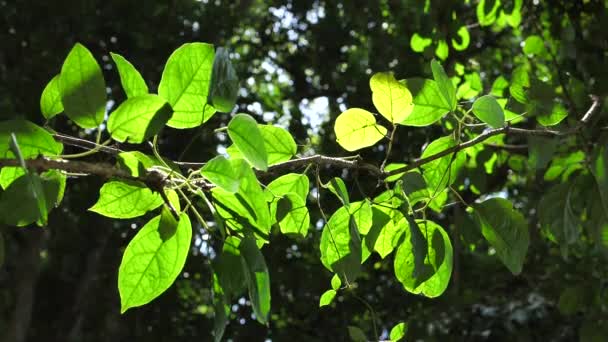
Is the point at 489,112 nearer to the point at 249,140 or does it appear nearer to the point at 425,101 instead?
the point at 425,101

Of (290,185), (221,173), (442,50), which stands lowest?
(442,50)

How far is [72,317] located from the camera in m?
3.39

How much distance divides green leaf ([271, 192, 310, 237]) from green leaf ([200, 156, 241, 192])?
8.5 inches

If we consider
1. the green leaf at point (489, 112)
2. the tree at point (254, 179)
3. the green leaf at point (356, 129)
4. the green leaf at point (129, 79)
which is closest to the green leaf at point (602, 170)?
the tree at point (254, 179)

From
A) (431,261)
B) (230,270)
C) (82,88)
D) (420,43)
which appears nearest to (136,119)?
(82,88)

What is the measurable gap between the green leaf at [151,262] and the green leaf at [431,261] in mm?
268

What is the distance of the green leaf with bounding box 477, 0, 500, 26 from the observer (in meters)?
1.87

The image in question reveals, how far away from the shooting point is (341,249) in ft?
2.74

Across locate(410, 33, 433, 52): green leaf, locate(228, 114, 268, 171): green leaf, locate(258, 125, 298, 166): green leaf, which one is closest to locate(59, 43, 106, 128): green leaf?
locate(228, 114, 268, 171): green leaf

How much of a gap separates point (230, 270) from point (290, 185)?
0.70ft

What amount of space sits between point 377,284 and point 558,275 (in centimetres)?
59

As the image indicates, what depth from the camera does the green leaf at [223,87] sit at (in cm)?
64

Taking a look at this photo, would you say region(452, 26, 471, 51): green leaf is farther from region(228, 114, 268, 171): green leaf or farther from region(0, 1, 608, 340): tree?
region(228, 114, 268, 171): green leaf

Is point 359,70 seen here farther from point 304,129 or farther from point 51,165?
point 51,165
